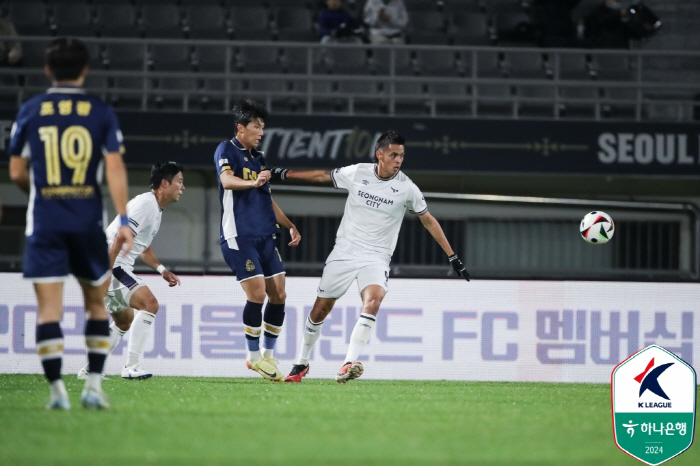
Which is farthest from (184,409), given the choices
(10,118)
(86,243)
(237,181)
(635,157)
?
(635,157)

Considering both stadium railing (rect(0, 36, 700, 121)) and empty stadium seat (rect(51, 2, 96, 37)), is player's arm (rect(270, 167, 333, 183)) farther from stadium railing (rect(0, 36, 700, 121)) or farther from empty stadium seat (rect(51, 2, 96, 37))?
empty stadium seat (rect(51, 2, 96, 37))

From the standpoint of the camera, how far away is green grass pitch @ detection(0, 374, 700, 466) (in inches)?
163

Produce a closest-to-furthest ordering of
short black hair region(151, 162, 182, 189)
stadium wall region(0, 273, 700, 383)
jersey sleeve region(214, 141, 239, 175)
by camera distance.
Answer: jersey sleeve region(214, 141, 239, 175), short black hair region(151, 162, 182, 189), stadium wall region(0, 273, 700, 383)

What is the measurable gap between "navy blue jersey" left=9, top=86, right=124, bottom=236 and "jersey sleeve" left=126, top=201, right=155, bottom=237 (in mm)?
2785

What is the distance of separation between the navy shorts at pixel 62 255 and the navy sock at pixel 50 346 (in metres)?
0.28

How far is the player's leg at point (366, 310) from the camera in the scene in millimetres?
7973

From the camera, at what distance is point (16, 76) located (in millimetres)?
14586

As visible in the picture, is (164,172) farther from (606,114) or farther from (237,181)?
(606,114)

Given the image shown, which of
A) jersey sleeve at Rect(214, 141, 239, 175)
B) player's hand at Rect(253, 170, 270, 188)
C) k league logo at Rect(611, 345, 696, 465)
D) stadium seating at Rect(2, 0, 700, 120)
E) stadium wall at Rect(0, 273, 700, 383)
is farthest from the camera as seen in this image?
stadium seating at Rect(2, 0, 700, 120)

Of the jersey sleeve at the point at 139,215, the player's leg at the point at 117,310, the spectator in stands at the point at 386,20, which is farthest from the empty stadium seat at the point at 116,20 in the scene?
the player's leg at the point at 117,310

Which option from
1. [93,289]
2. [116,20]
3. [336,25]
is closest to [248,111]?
[93,289]

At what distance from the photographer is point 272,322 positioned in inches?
329

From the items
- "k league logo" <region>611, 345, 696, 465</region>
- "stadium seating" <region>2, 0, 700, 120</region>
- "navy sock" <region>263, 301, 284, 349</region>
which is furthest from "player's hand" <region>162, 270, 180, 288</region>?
"stadium seating" <region>2, 0, 700, 120</region>

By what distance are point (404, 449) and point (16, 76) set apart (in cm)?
1209
